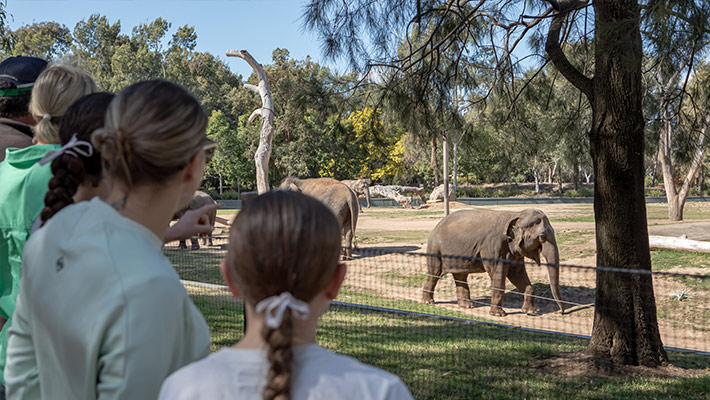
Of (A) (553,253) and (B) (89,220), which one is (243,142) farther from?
(B) (89,220)

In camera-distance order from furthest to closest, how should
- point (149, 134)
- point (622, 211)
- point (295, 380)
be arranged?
1. point (622, 211)
2. point (149, 134)
3. point (295, 380)

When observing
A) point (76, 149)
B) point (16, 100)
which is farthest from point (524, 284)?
point (76, 149)

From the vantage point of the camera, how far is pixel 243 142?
4306 centimetres

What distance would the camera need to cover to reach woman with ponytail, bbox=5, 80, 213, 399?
1.25 meters

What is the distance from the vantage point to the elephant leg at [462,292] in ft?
37.9


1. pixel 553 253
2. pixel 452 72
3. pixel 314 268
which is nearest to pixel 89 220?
pixel 314 268

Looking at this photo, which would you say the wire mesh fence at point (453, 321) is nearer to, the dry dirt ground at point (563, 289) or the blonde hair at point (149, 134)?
the dry dirt ground at point (563, 289)

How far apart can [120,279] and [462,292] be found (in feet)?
35.6

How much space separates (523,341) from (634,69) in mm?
3280

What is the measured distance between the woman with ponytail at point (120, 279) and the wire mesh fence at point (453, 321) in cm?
260

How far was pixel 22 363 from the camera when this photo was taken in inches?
59.3

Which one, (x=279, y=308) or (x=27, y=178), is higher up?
(x=27, y=178)

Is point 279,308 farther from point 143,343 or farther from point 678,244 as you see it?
point 678,244

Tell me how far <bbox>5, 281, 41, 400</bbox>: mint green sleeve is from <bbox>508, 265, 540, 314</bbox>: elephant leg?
10150mm
